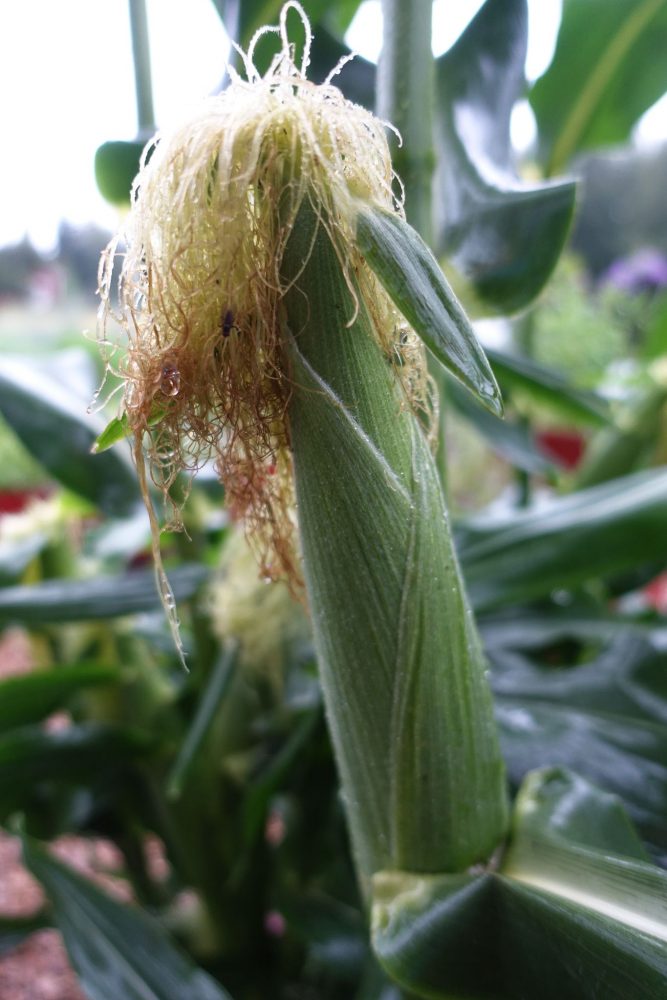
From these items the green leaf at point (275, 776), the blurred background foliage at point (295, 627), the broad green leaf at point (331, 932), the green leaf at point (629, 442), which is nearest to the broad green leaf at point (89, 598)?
the blurred background foliage at point (295, 627)

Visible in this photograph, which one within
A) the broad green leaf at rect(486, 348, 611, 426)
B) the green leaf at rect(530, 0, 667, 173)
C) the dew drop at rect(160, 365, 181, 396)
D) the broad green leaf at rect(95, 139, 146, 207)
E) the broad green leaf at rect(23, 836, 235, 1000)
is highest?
the green leaf at rect(530, 0, 667, 173)

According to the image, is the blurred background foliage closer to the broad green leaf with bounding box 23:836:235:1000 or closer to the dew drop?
the broad green leaf with bounding box 23:836:235:1000

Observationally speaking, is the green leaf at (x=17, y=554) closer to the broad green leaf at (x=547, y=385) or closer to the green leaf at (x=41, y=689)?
the green leaf at (x=41, y=689)

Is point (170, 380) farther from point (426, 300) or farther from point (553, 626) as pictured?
point (553, 626)

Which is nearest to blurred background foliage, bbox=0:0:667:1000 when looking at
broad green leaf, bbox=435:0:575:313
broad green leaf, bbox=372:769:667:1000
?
broad green leaf, bbox=435:0:575:313

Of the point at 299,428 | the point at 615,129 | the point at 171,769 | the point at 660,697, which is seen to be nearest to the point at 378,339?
the point at 299,428

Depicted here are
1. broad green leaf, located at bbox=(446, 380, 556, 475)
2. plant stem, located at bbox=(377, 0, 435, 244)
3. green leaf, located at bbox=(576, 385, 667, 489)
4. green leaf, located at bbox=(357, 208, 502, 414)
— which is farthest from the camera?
green leaf, located at bbox=(576, 385, 667, 489)

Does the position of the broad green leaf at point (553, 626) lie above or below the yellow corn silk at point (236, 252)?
below
